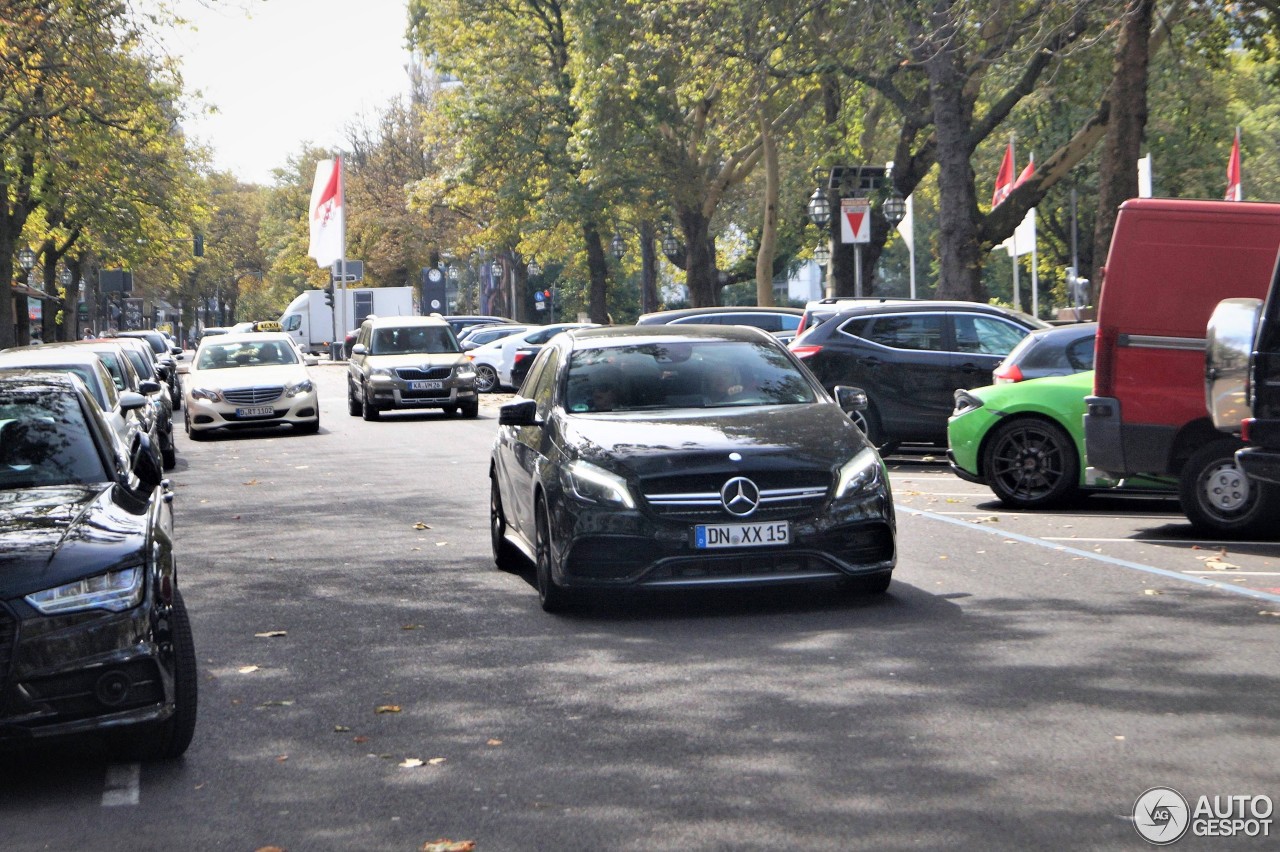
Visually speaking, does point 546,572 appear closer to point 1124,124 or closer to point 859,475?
point 859,475

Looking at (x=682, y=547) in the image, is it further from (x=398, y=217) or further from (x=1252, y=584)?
(x=398, y=217)

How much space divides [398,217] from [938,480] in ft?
227

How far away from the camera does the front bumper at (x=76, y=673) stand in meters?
5.82

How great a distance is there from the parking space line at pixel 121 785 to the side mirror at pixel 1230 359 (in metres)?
5.98

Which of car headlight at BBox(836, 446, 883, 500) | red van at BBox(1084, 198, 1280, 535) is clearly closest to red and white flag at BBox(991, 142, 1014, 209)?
red van at BBox(1084, 198, 1280, 535)

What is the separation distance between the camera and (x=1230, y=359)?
373 inches

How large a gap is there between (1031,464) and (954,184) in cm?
1317

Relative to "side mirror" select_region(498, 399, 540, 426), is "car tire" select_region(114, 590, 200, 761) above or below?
below

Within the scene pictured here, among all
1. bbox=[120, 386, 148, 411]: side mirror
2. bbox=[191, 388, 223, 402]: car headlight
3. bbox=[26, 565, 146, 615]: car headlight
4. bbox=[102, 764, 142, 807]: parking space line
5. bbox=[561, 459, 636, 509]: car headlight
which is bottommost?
bbox=[102, 764, 142, 807]: parking space line

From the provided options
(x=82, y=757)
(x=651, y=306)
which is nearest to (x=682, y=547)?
(x=82, y=757)

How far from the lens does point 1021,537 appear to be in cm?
1235

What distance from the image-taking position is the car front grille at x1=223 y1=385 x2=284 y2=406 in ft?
86.0

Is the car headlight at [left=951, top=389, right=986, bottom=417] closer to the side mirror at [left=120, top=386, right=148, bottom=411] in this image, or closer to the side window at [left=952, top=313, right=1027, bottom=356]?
the side window at [left=952, top=313, right=1027, bottom=356]

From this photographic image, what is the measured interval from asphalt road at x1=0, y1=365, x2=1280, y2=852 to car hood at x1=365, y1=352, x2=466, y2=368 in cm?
1735
